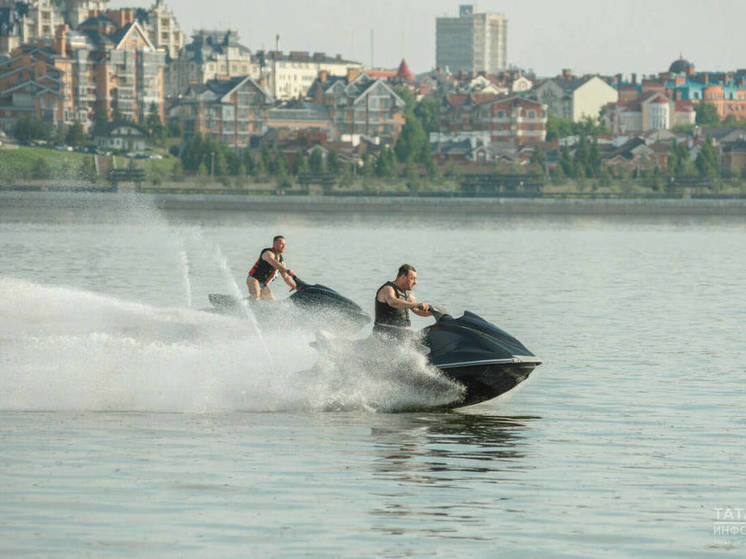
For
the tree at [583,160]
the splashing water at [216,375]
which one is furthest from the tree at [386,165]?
the splashing water at [216,375]

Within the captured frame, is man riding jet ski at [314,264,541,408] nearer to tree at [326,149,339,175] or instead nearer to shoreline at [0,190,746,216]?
shoreline at [0,190,746,216]

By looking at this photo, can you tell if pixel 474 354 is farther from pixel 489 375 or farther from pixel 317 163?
pixel 317 163

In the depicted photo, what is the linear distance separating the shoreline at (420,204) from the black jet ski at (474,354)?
480 ft

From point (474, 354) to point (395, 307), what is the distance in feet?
3.93

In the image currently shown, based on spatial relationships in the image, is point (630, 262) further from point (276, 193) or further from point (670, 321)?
point (276, 193)

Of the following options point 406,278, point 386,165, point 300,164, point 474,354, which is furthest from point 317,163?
point 474,354

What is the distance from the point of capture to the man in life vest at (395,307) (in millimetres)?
21125

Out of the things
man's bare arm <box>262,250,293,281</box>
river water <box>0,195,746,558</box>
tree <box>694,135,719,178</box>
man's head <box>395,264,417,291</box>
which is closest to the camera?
river water <box>0,195,746,558</box>

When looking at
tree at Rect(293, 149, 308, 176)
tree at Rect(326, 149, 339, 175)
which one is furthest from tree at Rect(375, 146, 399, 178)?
tree at Rect(293, 149, 308, 176)

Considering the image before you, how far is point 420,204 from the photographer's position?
17750cm

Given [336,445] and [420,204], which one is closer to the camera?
[336,445]

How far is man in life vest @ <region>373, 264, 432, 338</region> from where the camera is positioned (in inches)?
832

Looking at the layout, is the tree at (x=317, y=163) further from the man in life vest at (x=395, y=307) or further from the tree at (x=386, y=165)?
the man in life vest at (x=395, y=307)

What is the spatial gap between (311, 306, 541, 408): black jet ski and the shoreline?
146 metres
